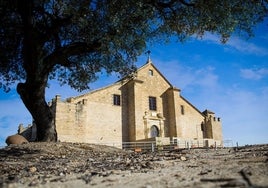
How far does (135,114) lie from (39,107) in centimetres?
2073

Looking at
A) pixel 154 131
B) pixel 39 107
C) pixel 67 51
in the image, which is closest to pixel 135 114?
pixel 154 131

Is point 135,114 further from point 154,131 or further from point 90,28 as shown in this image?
point 90,28

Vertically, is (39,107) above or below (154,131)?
above

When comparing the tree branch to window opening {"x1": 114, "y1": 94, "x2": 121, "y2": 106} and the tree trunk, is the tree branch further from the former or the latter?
window opening {"x1": 114, "y1": 94, "x2": 121, "y2": 106}

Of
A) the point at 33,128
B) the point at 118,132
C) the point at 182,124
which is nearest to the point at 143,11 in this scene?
the point at 118,132

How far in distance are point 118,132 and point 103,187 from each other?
1072 inches

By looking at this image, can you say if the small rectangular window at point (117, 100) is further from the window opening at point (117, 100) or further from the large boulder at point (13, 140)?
the large boulder at point (13, 140)

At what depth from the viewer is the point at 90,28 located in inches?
414

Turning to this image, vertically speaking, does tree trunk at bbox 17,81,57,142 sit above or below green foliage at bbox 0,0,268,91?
below

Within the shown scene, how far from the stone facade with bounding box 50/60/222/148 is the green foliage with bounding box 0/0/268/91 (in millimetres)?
14762

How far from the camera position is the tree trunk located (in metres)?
10.6

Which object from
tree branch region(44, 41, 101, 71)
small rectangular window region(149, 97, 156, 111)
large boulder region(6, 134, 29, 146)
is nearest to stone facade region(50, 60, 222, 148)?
small rectangular window region(149, 97, 156, 111)

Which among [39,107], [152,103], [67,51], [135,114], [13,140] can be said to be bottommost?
[13,140]

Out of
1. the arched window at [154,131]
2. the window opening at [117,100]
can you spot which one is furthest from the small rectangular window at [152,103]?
the window opening at [117,100]
